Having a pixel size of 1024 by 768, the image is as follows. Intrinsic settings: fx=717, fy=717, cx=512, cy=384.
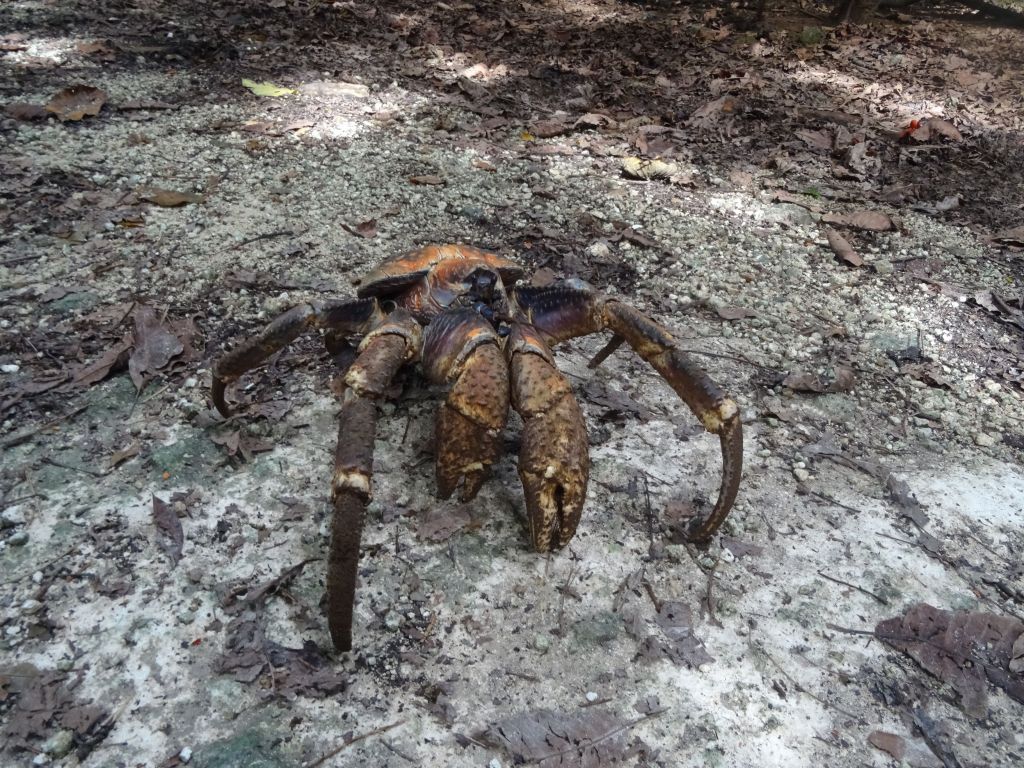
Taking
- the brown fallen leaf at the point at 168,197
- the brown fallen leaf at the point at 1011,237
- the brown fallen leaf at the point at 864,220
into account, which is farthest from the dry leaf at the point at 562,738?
the brown fallen leaf at the point at 1011,237

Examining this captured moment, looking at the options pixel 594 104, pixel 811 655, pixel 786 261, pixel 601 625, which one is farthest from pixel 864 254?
pixel 601 625

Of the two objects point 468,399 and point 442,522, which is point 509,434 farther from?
point 468,399

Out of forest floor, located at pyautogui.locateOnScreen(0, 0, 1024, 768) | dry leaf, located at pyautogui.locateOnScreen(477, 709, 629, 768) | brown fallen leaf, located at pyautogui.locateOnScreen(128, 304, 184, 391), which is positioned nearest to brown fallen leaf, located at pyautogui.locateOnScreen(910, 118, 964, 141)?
forest floor, located at pyautogui.locateOnScreen(0, 0, 1024, 768)

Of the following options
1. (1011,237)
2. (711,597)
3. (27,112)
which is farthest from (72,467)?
(1011,237)

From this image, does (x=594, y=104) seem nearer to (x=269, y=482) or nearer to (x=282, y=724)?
(x=269, y=482)

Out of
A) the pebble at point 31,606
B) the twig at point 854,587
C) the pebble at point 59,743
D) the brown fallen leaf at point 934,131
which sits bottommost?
the pebble at point 59,743

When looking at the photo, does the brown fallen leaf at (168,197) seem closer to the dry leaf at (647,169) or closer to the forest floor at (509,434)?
the forest floor at (509,434)

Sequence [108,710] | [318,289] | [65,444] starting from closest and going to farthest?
[108,710], [65,444], [318,289]
